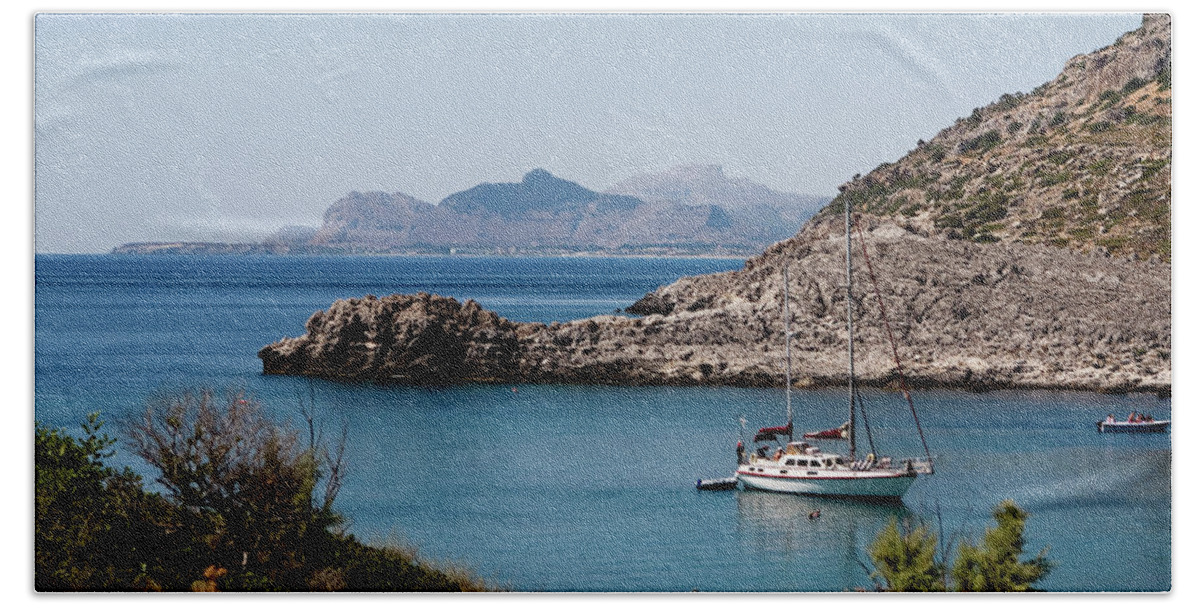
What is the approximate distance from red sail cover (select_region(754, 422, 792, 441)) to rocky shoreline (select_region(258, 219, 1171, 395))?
33cm

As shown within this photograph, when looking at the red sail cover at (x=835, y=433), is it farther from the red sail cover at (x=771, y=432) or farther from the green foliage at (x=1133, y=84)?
the green foliage at (x=1133, y=84)

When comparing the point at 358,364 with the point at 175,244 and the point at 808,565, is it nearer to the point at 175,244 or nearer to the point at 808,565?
the point at 175,244

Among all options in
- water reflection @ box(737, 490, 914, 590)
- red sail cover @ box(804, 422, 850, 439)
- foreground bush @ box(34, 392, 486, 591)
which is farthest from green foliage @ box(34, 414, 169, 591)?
red sail cover @ box(804, 422, 850, 439)

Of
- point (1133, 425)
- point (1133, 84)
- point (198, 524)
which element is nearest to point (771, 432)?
point (1133, 425)

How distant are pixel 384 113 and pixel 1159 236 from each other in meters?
5.00

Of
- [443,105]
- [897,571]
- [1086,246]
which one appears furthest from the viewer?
[1086,246]

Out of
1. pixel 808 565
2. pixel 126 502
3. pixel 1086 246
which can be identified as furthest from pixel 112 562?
pixel 1086 246

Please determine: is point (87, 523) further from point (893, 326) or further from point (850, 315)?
point (893, 326)

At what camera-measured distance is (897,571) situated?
8836 mm

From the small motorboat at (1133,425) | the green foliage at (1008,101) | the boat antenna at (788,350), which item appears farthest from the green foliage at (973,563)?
the green foliage at (1008,101)

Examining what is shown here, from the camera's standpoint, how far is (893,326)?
10.2m

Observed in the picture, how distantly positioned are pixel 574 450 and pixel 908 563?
7.46 feet

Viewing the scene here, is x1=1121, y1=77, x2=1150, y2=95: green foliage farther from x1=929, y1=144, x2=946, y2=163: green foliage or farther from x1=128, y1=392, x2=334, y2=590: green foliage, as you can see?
x1=128, y1=392, x2=334, y2=590: green foliage

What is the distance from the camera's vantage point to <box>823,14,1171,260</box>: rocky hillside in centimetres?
949
